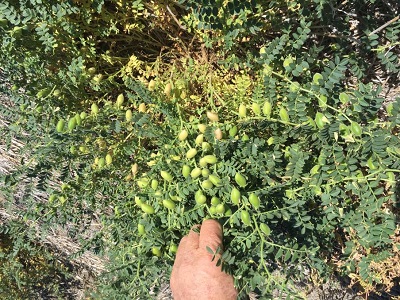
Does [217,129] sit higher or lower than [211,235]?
higher

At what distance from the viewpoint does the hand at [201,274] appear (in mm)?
973

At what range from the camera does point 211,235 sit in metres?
1.06

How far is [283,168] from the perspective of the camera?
1223 millimetres

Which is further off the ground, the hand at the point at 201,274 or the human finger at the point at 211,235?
the human finger at the point at 211,235

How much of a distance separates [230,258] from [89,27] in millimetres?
925

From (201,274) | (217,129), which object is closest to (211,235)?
(201,274)

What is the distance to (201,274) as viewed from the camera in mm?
988

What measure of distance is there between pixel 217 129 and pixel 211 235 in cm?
28

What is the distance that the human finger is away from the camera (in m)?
1.04

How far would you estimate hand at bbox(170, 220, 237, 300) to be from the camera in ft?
3.19

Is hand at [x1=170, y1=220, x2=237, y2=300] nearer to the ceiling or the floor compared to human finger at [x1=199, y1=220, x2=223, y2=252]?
nearer to the floor

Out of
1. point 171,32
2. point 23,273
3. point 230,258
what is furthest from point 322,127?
point 23,273

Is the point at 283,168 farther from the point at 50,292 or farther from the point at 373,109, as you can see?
the point at 50,292

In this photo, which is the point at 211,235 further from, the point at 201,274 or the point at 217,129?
the point at 217,129
